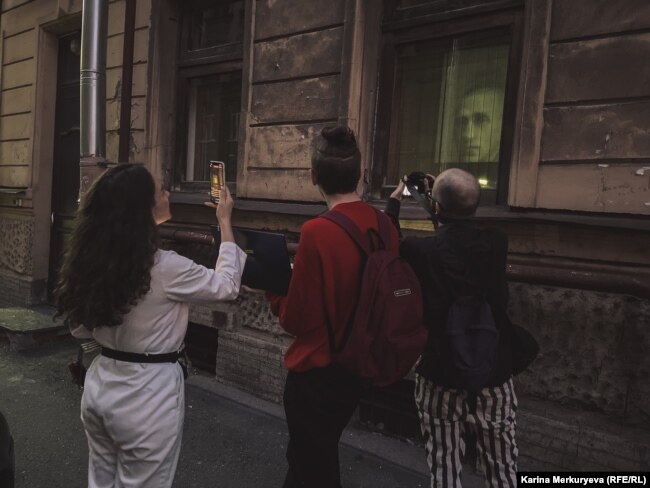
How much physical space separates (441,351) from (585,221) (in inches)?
63.7

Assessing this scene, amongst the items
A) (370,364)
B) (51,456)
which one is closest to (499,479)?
(370,364)

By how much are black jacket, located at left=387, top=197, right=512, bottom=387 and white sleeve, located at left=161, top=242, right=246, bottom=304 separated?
728 mm

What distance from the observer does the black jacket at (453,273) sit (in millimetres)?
2076

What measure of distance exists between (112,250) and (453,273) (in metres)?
1.32

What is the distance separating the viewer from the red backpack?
6.15 ft

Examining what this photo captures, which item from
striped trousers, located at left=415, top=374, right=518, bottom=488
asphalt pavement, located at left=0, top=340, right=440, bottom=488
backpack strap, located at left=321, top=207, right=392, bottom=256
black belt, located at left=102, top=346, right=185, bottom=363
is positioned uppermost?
backpack strap, located at left=321, top=207, right=392, bottom=256

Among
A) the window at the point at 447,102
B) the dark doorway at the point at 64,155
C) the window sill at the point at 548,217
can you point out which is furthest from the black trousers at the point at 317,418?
the dark doorway at the point at 64,155

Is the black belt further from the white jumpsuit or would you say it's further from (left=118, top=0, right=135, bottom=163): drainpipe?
(left=118, top=0, right=135, bottom=163): drainpipe

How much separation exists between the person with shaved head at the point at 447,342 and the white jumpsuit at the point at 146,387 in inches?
33.4

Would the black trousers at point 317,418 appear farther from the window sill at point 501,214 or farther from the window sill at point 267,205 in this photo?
the window sill at point 267,205

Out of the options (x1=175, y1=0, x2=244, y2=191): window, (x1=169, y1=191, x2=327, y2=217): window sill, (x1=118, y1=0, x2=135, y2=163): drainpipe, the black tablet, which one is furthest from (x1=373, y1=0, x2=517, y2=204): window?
(x1=118, y1=0, x2=135, y2=163): drainpipe

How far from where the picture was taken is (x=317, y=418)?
2.01 metres

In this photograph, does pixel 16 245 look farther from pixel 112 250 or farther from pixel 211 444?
pixel 112 250

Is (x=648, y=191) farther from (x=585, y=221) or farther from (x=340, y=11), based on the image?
(x=340, y=11)
